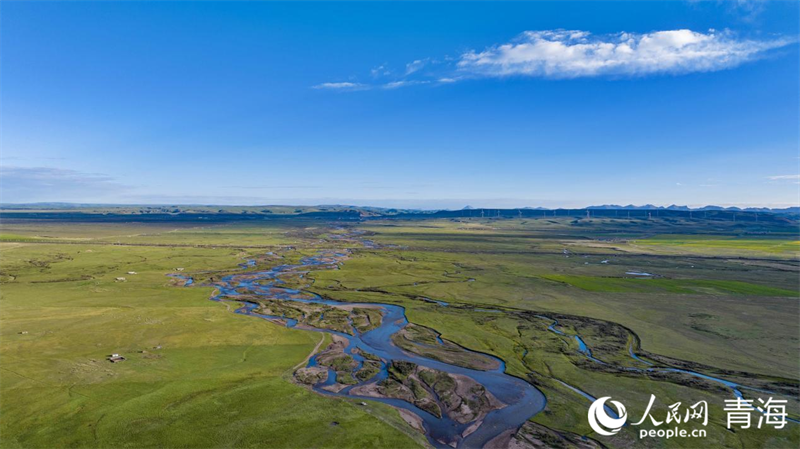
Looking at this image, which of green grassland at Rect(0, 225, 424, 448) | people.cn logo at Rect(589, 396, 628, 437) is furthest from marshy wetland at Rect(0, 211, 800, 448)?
people.cn logo at Rect(589, 396, 628, 437)

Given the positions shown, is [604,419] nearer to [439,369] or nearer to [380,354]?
[439,369]

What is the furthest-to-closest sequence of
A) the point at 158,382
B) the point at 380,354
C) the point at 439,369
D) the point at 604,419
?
1. the point at 380,354
2. the point at 439,369
3. the point at 158,382
4. the point at 604,419

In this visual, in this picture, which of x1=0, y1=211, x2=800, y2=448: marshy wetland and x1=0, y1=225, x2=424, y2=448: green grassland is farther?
x1=0, y1=211, x2=800, y2=448: marshy wetland

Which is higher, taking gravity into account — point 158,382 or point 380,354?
point 158,382

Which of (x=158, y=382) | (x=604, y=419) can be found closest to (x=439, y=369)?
(x=604, y=419)

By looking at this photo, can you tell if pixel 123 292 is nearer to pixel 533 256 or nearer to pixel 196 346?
pixel 196 346

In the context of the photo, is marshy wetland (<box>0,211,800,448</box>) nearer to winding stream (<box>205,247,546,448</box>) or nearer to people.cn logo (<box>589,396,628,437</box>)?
winding stream (<box>205,247,546,448</box>)
